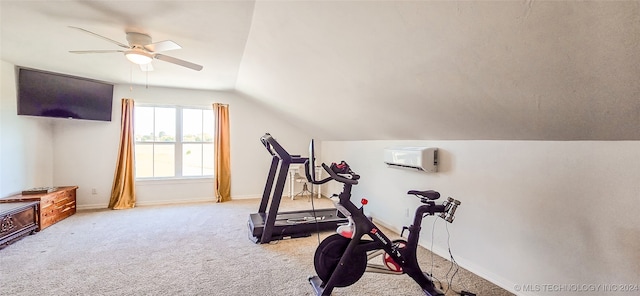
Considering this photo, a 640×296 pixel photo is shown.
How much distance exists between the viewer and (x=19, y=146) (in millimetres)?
3936

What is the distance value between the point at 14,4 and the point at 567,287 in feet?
15.2

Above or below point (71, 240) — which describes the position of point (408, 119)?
above

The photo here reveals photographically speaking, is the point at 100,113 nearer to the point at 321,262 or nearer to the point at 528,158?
the point at 321,262

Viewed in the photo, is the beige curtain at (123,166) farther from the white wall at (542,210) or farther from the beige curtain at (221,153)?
the white wall at (542,210)

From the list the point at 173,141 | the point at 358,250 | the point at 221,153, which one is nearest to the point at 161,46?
the point at 358,250

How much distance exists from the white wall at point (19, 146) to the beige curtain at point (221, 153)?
259 cm

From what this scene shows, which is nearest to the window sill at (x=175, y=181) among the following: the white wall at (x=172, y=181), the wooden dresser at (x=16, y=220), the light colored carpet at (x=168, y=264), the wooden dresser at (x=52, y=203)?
the white wall at (x=172, y=181)

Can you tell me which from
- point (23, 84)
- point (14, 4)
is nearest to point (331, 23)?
point (14, 4)

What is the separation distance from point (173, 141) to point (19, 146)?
205 cm

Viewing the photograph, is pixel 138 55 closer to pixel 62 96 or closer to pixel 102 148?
pixel 62 96

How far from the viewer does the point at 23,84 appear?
3.83 meters

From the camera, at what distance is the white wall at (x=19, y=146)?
3621 millimetres

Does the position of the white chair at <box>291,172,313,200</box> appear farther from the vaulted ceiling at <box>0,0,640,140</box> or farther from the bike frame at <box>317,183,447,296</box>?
the bike frame at <box>317,183,447,296</box>

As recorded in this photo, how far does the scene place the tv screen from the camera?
3.87 metres
